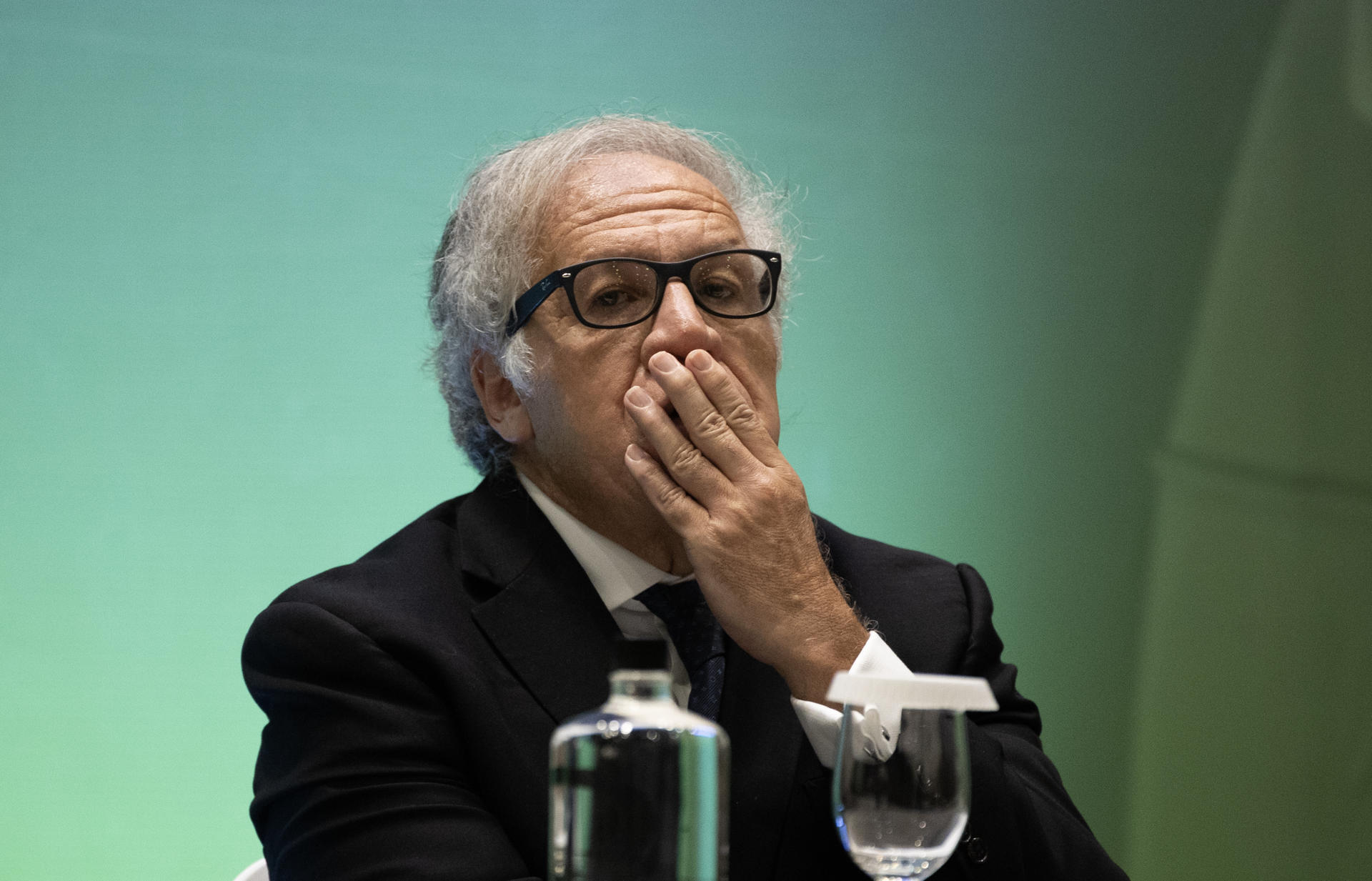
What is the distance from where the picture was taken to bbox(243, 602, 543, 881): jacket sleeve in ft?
4.27

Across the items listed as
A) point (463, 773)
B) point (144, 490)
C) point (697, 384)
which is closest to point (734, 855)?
point (463, 773)

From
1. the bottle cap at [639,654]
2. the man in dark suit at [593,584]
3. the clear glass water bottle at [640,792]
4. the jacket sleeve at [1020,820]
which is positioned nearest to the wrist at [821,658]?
the man in dark suit at [593,584]

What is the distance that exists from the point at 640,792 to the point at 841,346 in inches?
88.1

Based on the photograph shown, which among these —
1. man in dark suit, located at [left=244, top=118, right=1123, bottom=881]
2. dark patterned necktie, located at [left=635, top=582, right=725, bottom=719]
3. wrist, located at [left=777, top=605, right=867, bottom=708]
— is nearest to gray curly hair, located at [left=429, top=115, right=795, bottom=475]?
man in dark suit, located at [left=244, top=118, right=1123, bottom=881]

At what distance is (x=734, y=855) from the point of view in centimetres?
151

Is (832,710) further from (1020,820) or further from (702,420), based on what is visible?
(702,420)

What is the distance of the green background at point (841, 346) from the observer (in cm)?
244

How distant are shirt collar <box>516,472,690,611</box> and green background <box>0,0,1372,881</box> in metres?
1.00

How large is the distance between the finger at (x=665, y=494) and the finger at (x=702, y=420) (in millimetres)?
55

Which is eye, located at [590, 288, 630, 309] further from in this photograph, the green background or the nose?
the green background

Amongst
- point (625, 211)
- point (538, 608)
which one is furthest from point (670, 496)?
point (625, 211)

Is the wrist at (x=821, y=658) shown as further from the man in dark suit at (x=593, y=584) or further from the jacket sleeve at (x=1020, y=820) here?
the jacket sleeve at (x=1020, y=820)

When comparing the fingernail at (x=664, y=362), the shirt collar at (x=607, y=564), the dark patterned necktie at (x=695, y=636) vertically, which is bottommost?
the dark patterned necktie at (x=695, y=636)

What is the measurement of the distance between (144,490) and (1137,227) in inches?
97.6
